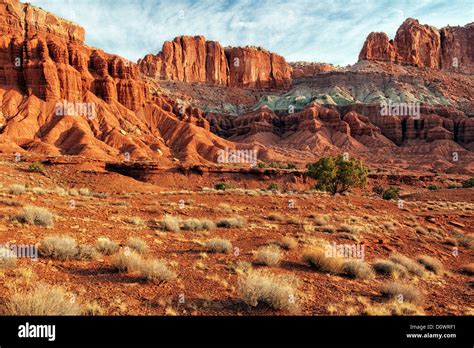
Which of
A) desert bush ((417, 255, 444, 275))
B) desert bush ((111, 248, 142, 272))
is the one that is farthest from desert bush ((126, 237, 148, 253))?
desert bush ((417, 255, 444, 275))

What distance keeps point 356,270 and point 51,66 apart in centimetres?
7621

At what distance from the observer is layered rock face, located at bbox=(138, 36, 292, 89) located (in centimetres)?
15438

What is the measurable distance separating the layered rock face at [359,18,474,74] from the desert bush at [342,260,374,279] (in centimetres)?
16633

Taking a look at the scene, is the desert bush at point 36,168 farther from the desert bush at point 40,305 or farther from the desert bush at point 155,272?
the desert bush at point 40,305

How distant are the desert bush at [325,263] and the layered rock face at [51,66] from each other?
7239 cm

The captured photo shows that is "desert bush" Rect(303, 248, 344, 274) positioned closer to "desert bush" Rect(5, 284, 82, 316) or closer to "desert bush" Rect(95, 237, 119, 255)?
"desert bush" Rect(95, 237, 119, 255)

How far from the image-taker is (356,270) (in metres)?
8.85

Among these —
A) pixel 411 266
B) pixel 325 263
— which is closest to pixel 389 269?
pixel 411 266

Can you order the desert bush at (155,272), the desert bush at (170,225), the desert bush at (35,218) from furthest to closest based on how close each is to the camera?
the desert bush at (170,225)
the desert bush at (35,218)
the desert bush at (155,272)

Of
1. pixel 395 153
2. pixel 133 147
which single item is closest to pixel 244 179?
pixel 133 147

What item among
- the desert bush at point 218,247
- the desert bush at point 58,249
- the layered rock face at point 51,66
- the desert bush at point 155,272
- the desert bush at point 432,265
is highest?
the layered rock face at point 51,66

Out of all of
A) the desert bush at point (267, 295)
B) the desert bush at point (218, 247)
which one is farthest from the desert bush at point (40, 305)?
the desert bush at point (218, 247)

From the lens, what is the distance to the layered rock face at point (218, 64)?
506ft
